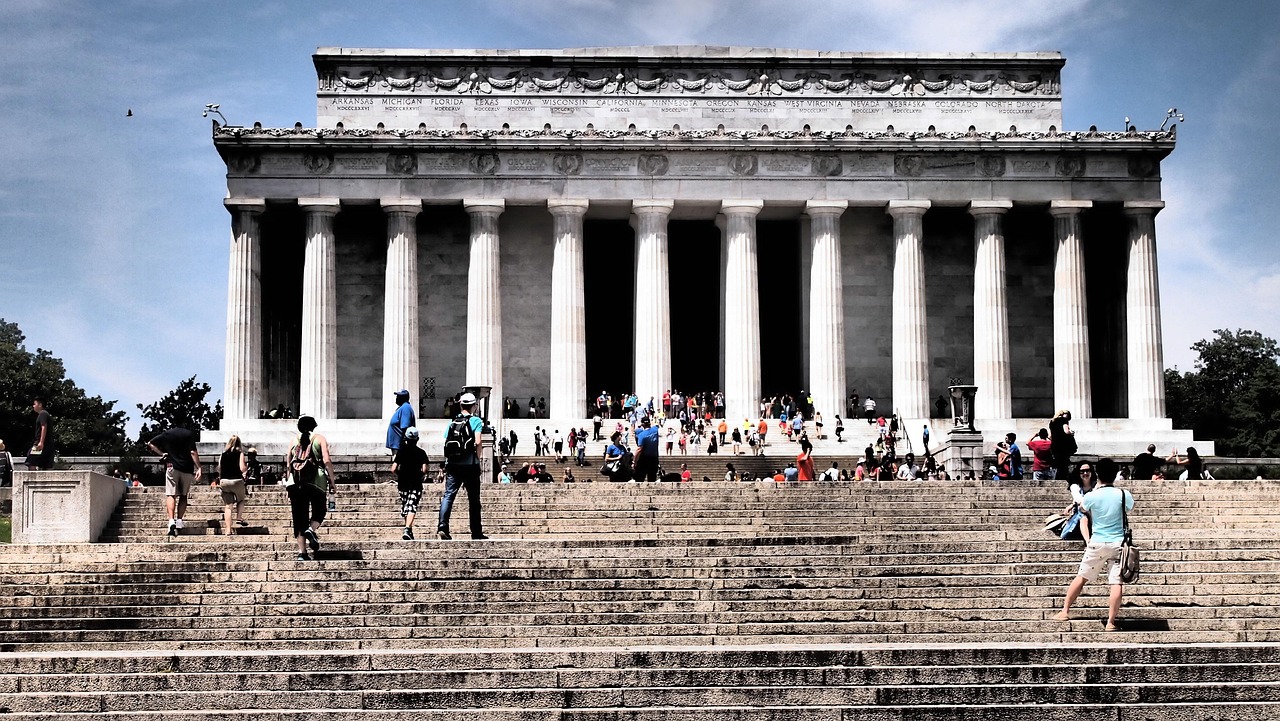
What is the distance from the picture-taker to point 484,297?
58.7 meters

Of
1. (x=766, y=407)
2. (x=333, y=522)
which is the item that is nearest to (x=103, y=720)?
(x=333, y=522)

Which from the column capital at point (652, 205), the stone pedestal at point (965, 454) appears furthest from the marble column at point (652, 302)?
the stone pedestal at point (965, 454)

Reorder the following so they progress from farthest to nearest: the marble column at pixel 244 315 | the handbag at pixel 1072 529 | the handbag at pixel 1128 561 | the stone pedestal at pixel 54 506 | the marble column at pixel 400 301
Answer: the marble column at pixel 400 301, the marble column at pixel 244 315, the stone pedestal at pixel 54 506, the handbag at pixel 1072 529, the handbag at pixel 1128 561

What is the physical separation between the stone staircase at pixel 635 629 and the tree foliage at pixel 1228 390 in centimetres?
5628

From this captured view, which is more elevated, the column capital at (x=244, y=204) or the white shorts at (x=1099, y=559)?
the column capital at (x=244, y=204)

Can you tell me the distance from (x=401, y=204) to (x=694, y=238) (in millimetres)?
12350

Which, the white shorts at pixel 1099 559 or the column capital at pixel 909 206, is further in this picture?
the column capital at pixel 909 206

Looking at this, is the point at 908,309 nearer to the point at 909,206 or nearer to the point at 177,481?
the point at 909,206

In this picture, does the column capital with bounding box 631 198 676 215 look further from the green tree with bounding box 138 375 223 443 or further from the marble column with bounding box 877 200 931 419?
the green tree with bounding box 138 375 223 443

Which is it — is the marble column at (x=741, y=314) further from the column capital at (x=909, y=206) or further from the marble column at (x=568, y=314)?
the marble column at (x=568, y=314)

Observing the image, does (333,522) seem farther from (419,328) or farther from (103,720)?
(419,328)

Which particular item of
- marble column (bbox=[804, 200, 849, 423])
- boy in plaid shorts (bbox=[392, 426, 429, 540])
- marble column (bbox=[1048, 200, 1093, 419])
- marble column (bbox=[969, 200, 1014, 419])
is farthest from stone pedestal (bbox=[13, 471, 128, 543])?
marble column (bbox=[1048, 200, 1093, 419])

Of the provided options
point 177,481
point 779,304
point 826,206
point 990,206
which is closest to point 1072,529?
point 177,481

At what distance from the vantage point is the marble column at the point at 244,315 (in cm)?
5775
